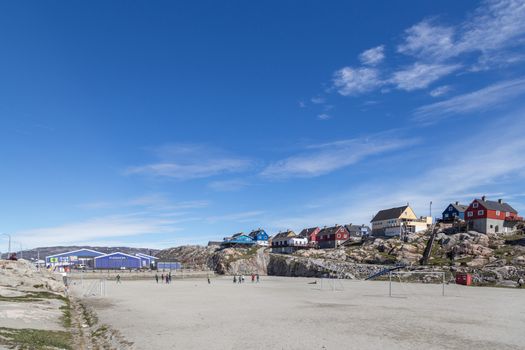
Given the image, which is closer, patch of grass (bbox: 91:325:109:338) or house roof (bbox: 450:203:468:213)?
patch of grass (bbox: 91:325:109:338)

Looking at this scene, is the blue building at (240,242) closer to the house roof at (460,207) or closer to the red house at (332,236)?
the red house at (332,236)

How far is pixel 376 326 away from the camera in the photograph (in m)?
28.5

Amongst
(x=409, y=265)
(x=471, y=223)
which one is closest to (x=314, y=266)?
(x=409, y=265)

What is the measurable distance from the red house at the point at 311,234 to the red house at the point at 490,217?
6179 cm

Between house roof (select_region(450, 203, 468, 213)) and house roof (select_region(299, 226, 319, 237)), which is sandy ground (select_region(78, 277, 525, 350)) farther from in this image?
house roof (select_region(299, 226, 319, 237))

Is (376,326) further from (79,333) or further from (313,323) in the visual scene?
(79,333)

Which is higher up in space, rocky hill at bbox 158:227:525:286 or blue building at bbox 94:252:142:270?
rocky hill at bbox 158:227:525:286

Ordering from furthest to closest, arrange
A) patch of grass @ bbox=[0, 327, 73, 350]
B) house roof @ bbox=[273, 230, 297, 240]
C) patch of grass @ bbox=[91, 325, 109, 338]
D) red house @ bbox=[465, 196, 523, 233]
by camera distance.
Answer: house roof @ bbox=[273, 230, 297, 240] < red house @ bbox=[465, 196, 523, 233] < patch of grass @ bbox=[91, 325, 109, 338] < patch of grass @ bbox=[0, 327, 73, 350]

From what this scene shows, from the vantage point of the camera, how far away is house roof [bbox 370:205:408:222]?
13669 centimetres

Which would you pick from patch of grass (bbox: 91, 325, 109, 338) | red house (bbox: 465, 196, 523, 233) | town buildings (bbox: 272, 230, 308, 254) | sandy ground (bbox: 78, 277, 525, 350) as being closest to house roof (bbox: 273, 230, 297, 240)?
town buildings (bbox: 272, 230, 308, 254)

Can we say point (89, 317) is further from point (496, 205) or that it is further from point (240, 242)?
point (240, 242)

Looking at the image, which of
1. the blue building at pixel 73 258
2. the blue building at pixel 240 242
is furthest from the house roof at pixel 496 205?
the blue building at pixel 73 258

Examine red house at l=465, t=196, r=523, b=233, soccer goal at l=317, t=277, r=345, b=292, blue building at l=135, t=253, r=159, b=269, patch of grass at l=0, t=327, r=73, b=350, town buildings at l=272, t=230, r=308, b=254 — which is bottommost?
blue building at l=135, t=253, r=159, b=269

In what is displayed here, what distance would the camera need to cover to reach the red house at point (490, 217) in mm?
110812
